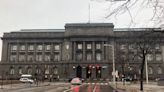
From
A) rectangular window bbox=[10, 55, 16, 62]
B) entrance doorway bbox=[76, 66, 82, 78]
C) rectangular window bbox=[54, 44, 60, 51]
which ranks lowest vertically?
entrance doorway bbox=[76, 66, 82, 78]

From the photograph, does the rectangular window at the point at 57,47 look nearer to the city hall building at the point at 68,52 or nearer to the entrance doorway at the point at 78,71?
the city hall building at the point at 68,52

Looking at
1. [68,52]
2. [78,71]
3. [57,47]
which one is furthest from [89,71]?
[57,47]

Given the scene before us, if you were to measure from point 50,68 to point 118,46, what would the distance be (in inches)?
1277

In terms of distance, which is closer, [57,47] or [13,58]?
[57,47]

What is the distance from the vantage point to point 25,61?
140 m

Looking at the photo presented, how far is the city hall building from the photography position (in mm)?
133500

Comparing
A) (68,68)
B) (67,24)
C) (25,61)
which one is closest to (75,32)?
(67,24)

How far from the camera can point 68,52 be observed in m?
139

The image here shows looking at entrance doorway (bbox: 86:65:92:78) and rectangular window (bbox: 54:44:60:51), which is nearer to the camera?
entrance doorway (bbox: 86:65:92:78)

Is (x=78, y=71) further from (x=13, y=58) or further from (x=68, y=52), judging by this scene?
(x=13, y=58)

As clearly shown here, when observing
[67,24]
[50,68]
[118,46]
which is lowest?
[50,68]

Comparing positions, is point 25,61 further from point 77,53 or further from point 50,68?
point 77,53

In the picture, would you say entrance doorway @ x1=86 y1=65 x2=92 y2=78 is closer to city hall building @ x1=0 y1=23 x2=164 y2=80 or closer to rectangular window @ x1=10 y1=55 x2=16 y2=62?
city hall building @ x1=0 y1=23 x2=164 y2=80

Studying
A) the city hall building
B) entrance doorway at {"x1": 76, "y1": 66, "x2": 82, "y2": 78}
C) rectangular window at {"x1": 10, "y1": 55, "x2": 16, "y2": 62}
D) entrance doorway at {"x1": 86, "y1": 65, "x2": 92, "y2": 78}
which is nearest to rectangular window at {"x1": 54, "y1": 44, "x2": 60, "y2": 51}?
the city hall building
